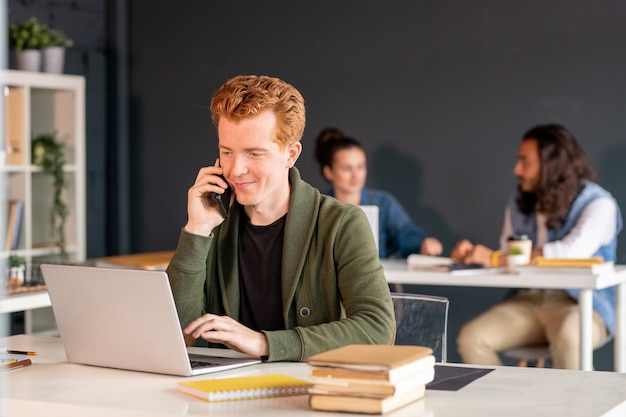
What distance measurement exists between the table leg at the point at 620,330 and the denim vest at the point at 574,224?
0.42 feet

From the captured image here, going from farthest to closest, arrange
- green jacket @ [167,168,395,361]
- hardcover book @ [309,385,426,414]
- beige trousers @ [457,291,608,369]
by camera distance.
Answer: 1. beige trousers @ [457,291,608,369]
2. green jacket @ [167,168,395,361]
3. hardcover book @ [309,385,426,414]

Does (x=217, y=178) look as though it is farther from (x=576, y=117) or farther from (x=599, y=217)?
(x=576, y=117)

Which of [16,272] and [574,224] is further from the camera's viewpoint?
[574,224]

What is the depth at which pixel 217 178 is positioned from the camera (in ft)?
6.69

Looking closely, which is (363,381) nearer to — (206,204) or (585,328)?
(206,204)

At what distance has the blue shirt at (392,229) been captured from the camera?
4547 mm

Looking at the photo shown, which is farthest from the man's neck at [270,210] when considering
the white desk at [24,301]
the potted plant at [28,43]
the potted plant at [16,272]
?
the potted plant at [28,43]

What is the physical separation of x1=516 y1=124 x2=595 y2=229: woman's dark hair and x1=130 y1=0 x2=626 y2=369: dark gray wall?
449 millimetres

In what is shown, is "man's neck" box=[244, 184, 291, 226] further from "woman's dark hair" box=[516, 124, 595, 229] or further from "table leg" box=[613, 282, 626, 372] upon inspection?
"woman's dark hair" box=[516, 124, 595, 229]

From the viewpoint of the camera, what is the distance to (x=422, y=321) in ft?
7.70

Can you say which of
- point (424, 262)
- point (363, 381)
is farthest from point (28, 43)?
point (363, 381)

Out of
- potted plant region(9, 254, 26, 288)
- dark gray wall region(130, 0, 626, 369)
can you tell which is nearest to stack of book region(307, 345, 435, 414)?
potted plant region(9, 254, 26, 288)

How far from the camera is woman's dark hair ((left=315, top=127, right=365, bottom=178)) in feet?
15.4

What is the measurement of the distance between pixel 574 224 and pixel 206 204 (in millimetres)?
2423
